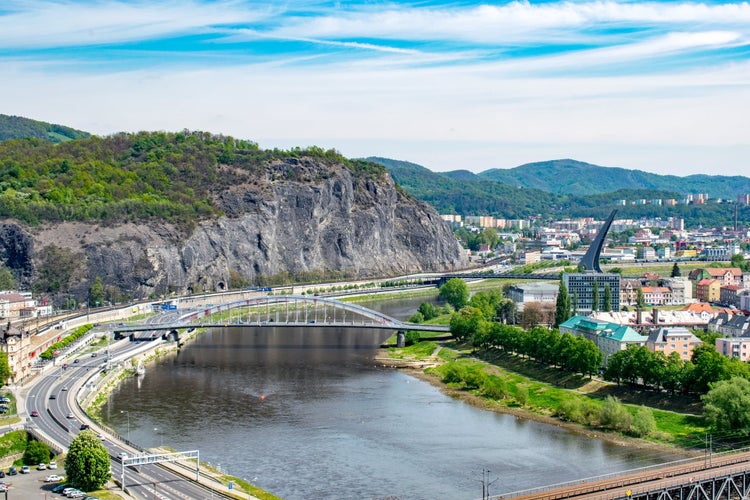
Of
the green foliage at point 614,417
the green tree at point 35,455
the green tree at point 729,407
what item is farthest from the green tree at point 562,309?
the green tree at point 35,455

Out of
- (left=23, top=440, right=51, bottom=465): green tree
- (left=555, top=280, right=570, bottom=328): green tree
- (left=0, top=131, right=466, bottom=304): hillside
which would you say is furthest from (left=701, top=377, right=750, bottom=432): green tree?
(left=0, top=131, right=466, bottom=304): hillside

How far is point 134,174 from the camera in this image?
105 metres

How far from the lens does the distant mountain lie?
182 metres

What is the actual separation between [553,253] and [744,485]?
10778 centimetres

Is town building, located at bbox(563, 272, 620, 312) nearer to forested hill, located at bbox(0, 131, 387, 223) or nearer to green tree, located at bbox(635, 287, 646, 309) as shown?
green tree, located at bbox(635, 287, 646, 309)

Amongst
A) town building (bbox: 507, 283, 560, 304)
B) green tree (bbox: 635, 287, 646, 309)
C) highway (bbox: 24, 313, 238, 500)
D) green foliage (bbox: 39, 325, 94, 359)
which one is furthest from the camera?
town building (bbox: 507, 283, 560, 304)

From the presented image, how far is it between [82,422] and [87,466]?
865 cm

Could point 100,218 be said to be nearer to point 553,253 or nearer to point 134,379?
point 134,379

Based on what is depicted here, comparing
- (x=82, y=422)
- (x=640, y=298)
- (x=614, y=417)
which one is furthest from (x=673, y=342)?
(x=640, y=298)

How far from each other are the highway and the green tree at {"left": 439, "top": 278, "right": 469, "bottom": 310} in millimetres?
30596

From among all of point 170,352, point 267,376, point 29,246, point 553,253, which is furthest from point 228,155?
point 267,376

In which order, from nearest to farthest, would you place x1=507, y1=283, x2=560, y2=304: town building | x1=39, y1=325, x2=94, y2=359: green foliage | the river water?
the river water → x1=39, y1=325, x2=94, y2=359: green foliage → x1=507, y1=283, x2=560, y2=304: town building

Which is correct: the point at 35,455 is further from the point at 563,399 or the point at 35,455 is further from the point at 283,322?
the point at 283,322

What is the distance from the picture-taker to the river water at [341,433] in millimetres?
31484
